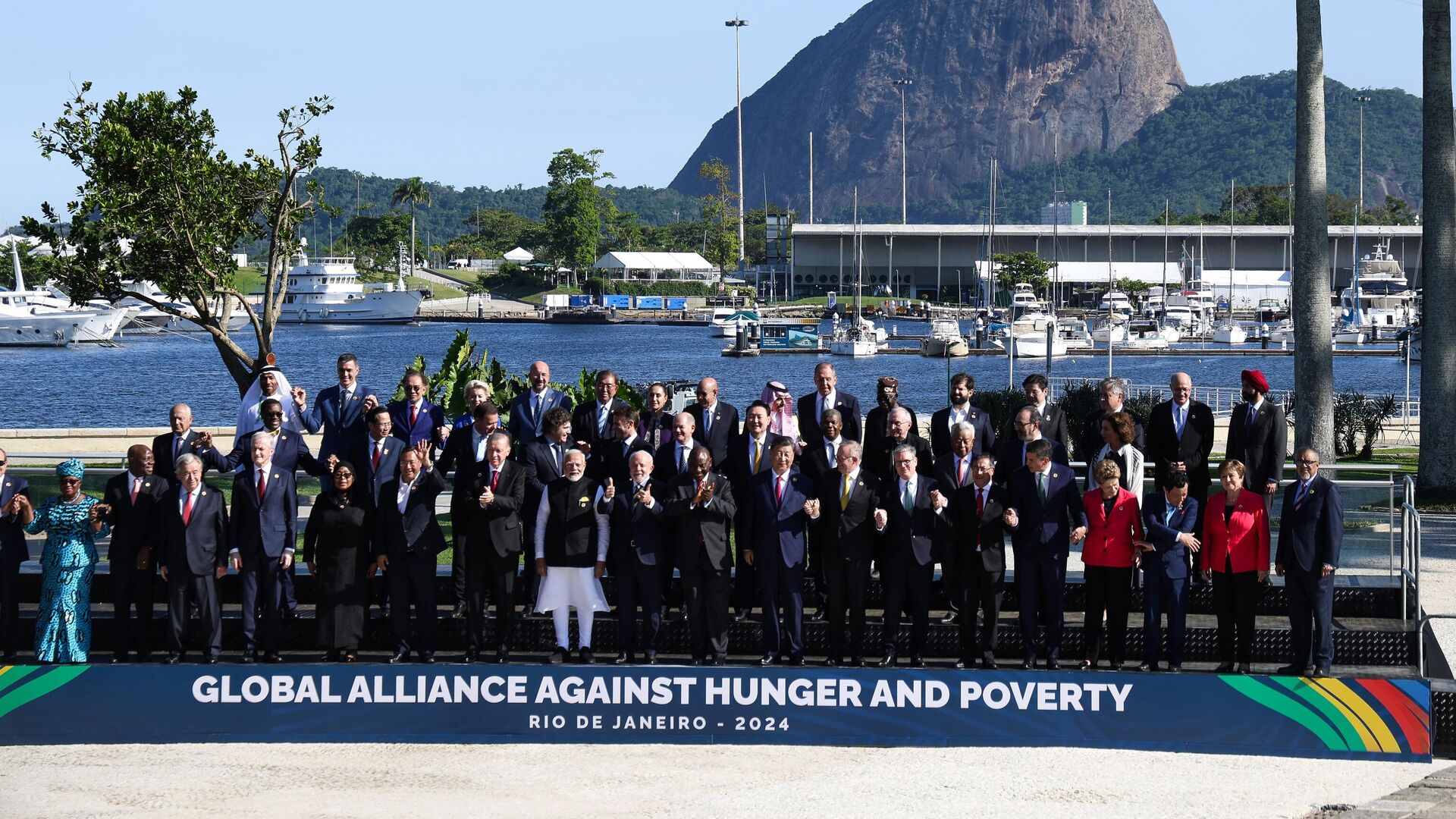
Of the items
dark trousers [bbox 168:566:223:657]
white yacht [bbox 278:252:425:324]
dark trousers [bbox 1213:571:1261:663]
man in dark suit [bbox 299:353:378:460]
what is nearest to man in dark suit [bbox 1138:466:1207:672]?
dark trousers [bbox 1213:571:1261:663]

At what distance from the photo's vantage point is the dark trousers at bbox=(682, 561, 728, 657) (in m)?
11.3

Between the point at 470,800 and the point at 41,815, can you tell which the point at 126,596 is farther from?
the point at 470,800

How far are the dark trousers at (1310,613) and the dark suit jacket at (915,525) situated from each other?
2.58 m

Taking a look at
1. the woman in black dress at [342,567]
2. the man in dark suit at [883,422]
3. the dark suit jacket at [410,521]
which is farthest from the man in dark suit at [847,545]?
the woman in black dress at [342,567]

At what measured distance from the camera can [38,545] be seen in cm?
1284

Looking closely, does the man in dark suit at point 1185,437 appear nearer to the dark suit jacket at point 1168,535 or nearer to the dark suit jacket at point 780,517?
the dark suit jacket at point 1168,535

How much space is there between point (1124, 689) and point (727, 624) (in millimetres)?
2949

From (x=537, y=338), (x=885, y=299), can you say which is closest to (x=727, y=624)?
(x=537, y=338)

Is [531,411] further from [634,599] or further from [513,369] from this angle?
[513,369]

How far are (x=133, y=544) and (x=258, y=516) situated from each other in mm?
1016

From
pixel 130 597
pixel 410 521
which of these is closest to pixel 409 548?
pixel 410 521

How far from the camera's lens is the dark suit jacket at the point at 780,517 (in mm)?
11242

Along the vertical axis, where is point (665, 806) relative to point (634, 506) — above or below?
below

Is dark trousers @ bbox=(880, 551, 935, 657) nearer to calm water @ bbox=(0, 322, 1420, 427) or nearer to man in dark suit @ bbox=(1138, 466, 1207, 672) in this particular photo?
man in dark suit @ bbox=(1138, 466, 1207, 672)
